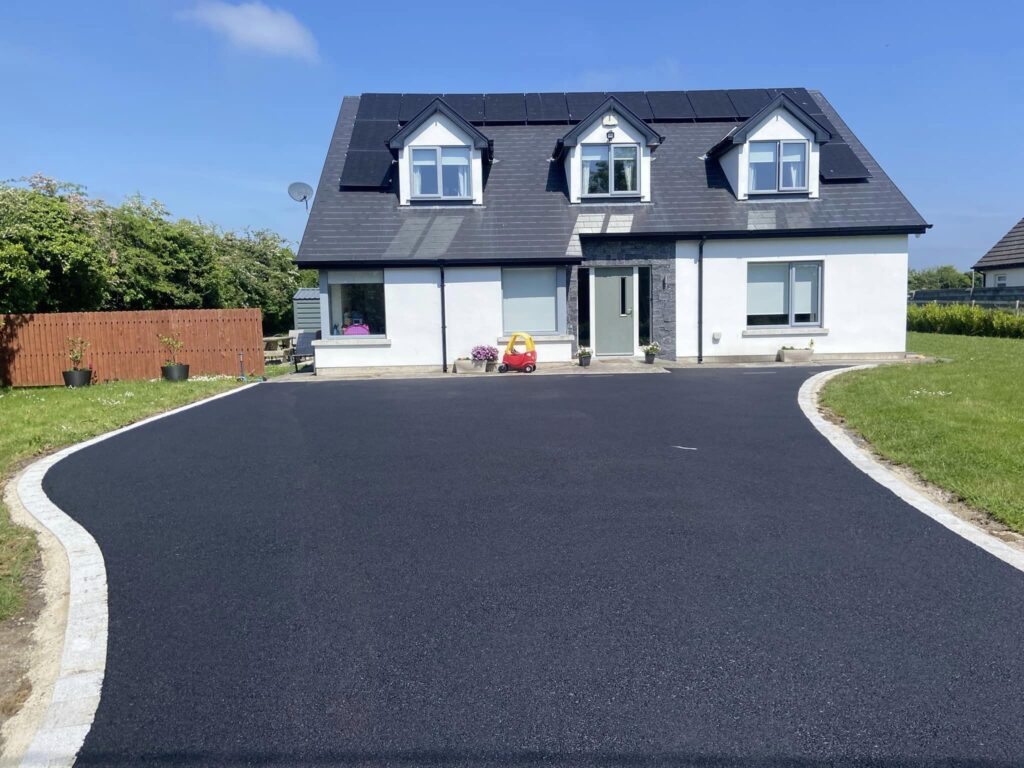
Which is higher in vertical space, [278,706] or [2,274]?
[2,274]

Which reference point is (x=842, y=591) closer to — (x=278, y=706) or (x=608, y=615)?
(x=608, y=615)

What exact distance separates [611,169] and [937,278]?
5752 cm

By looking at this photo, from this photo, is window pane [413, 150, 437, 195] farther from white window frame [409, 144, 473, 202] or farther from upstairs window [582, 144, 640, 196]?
upstairs window [582, 144, 640, 196]

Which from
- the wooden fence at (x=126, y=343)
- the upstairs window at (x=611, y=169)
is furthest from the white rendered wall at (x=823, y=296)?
the wooden fence at (x=126, y=343)

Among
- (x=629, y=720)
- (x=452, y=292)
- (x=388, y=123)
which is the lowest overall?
(x=629, y=720)

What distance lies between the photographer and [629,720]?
124 inches

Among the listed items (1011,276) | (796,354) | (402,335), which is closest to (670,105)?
(796,354)

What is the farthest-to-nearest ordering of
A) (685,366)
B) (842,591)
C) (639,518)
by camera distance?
(685,366) < (639,518) < (842,591)

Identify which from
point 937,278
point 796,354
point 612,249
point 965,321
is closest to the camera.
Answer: point 796,354

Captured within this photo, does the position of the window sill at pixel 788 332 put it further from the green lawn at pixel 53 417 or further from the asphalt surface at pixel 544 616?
the green lawn at pixel 53 417

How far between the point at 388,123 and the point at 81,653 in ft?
70.0

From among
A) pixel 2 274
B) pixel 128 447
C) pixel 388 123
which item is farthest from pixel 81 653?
pixel 388 123

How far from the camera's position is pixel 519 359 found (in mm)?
18172

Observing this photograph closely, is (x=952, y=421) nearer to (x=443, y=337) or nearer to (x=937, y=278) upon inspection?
(x=443, y=337)
